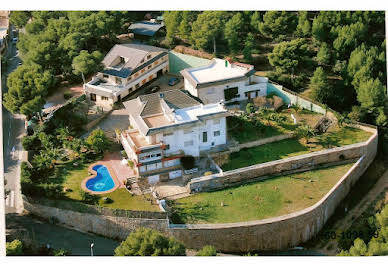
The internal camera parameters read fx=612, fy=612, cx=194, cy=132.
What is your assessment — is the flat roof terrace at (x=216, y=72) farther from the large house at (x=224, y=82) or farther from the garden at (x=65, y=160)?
the garden at (x=65, y=160)

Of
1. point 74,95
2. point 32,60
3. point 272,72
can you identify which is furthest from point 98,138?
point 272,72

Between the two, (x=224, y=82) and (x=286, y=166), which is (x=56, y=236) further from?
(x=224, y=82)

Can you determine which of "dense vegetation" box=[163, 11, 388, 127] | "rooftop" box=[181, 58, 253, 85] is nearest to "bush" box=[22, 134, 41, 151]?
"rooftop" box=[181, 58, 253, 85]

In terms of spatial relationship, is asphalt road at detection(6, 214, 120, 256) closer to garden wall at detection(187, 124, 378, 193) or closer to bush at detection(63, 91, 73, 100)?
garden wall at detection(187, 124, 378, 193)

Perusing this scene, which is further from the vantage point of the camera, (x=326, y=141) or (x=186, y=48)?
(x=186, y=48)

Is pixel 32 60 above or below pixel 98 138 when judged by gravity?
above

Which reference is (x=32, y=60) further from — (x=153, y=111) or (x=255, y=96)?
(x=255, y=96)

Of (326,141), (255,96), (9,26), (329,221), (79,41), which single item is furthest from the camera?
(9,26)

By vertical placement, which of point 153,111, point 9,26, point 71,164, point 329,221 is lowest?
point 329,221

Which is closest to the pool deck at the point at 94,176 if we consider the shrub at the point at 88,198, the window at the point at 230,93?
the shrub at the point at 88,198
